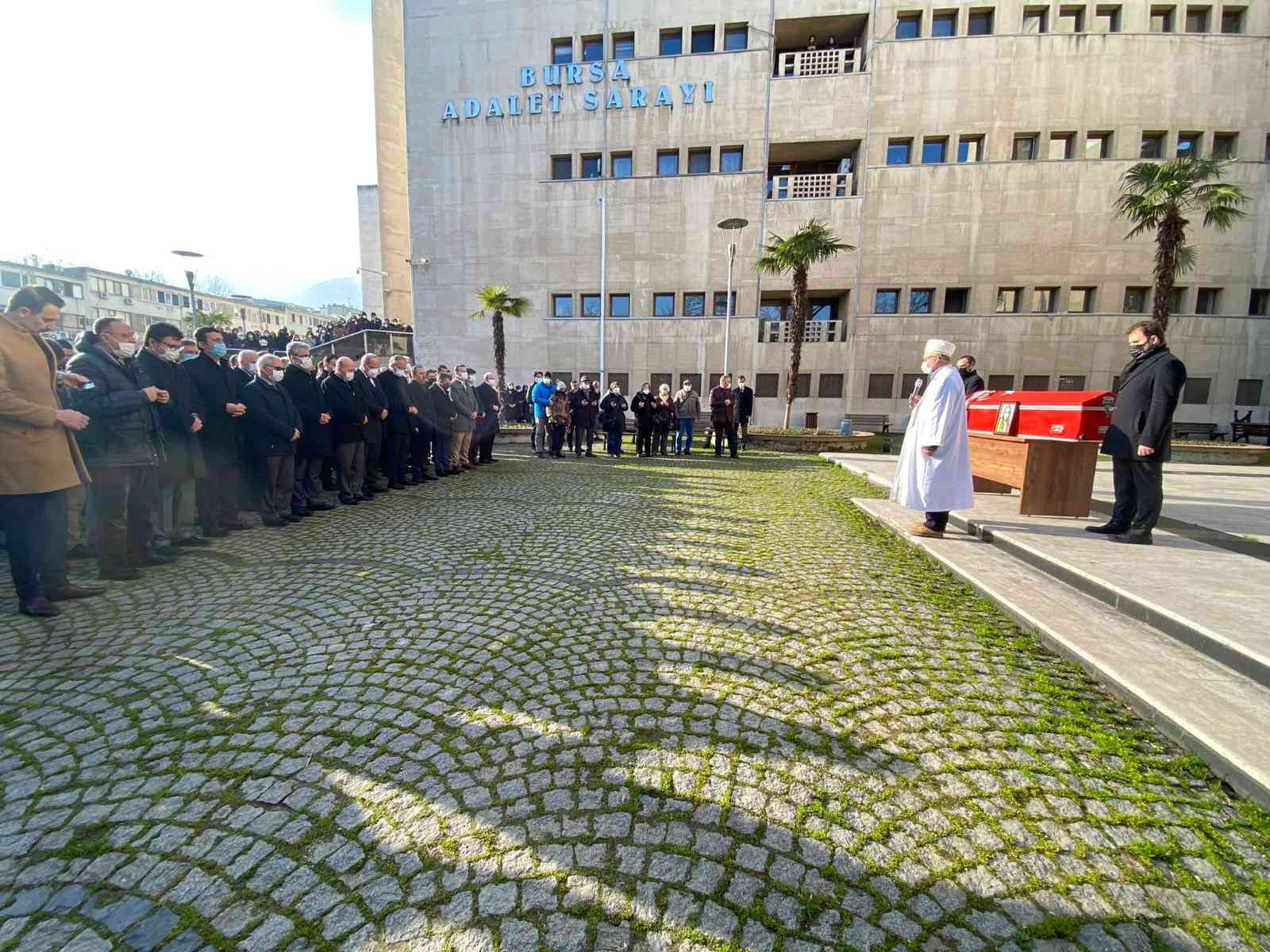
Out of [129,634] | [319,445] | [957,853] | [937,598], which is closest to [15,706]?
[129,634]

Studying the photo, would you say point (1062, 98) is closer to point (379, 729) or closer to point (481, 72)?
point (481, 72)

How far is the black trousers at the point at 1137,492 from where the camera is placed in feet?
17.1

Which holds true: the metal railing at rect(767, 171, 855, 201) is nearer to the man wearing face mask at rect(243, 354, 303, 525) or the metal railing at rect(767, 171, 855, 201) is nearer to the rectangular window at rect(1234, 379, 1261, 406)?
the rectangular window at rect(1234, 379, 1261, 406)

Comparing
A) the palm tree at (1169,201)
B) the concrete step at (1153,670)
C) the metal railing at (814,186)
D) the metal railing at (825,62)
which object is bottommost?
the concrete step at (1153,670)

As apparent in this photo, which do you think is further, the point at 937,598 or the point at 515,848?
the point at 937,598

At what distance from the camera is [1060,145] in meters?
23.4

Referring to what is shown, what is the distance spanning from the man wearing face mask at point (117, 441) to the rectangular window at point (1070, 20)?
112ft

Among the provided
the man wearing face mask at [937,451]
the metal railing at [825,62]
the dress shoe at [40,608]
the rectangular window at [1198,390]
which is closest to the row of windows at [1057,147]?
the metal railing at [825,62]

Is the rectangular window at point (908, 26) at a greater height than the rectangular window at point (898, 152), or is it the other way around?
the rectangular window at point (908, 26)

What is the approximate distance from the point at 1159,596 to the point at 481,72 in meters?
33.5

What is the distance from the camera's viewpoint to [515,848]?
6.29ft

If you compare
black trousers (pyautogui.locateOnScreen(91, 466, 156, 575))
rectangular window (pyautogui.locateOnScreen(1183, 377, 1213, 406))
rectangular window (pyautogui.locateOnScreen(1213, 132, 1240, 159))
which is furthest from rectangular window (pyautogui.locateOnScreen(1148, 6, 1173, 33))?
black trousers (pyautogui.locateOnScreen(91, 466, 156, 575))

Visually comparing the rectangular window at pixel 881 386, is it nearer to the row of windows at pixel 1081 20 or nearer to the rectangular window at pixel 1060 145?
the rectangular window at pixel 1060 145

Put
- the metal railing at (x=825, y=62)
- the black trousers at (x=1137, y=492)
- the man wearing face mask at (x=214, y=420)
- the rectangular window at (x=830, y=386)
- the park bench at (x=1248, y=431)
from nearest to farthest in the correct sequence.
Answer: the black trousers at (x=1137, y=492)
the man wearing face mask at (x=214, y=420)
the park bench at (x=1248, y=431)
the metal railing at (x=825, y=62)
the rectangular window at (x=830, y=386)
